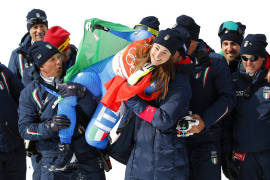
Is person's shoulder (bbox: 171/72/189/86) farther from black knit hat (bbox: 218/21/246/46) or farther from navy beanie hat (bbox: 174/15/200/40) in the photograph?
black knit hat (bbox: 218/21/246/46)

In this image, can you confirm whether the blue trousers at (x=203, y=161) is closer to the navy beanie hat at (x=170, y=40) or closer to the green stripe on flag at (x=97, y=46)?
the navy beanie hat at (x=170, y=40)

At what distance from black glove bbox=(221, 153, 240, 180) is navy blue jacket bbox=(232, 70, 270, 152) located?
134mm

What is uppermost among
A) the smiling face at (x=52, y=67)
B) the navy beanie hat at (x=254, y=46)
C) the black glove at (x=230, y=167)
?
the navy beanie hat at (x=254, y=46)

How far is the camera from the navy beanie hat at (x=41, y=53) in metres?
3.89

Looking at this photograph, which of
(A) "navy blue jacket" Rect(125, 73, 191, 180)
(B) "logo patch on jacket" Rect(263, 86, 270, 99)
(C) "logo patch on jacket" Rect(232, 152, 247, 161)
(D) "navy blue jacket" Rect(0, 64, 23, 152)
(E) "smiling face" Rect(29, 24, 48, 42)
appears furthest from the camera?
(E) "smiling face" Rect(29, 24, 48, 42)

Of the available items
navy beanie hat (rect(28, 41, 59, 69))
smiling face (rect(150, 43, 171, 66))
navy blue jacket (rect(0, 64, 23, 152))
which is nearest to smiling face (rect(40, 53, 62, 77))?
navy beanie hat (rect(28, 41, 59, 69))

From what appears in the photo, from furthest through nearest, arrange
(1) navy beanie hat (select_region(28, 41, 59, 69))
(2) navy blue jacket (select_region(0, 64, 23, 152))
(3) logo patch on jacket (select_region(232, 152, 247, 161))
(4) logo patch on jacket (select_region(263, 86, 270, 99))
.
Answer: (2) navy blue jacket (select_region(0, 64, 23, 152))
(3) logo patch on jacket (select_region(232, 152, 247, 161))
(4) logo patch on jacket (select_region(263, 86, 270, 99))
(1) navy beanie hat (select_region(28, 41, 59, 69))

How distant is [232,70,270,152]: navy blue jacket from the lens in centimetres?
412

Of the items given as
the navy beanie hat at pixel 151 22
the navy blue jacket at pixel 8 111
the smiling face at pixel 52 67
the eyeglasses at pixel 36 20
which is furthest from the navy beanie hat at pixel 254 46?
the eyeglasses at pixel 36 20

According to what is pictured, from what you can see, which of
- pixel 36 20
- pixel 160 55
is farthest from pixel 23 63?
pixel 160 55

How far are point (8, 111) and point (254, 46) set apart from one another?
253cm

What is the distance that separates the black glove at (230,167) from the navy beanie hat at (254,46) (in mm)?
1021

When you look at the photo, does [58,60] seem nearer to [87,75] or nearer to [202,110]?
[87,75]

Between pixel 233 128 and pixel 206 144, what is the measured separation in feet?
1.35
